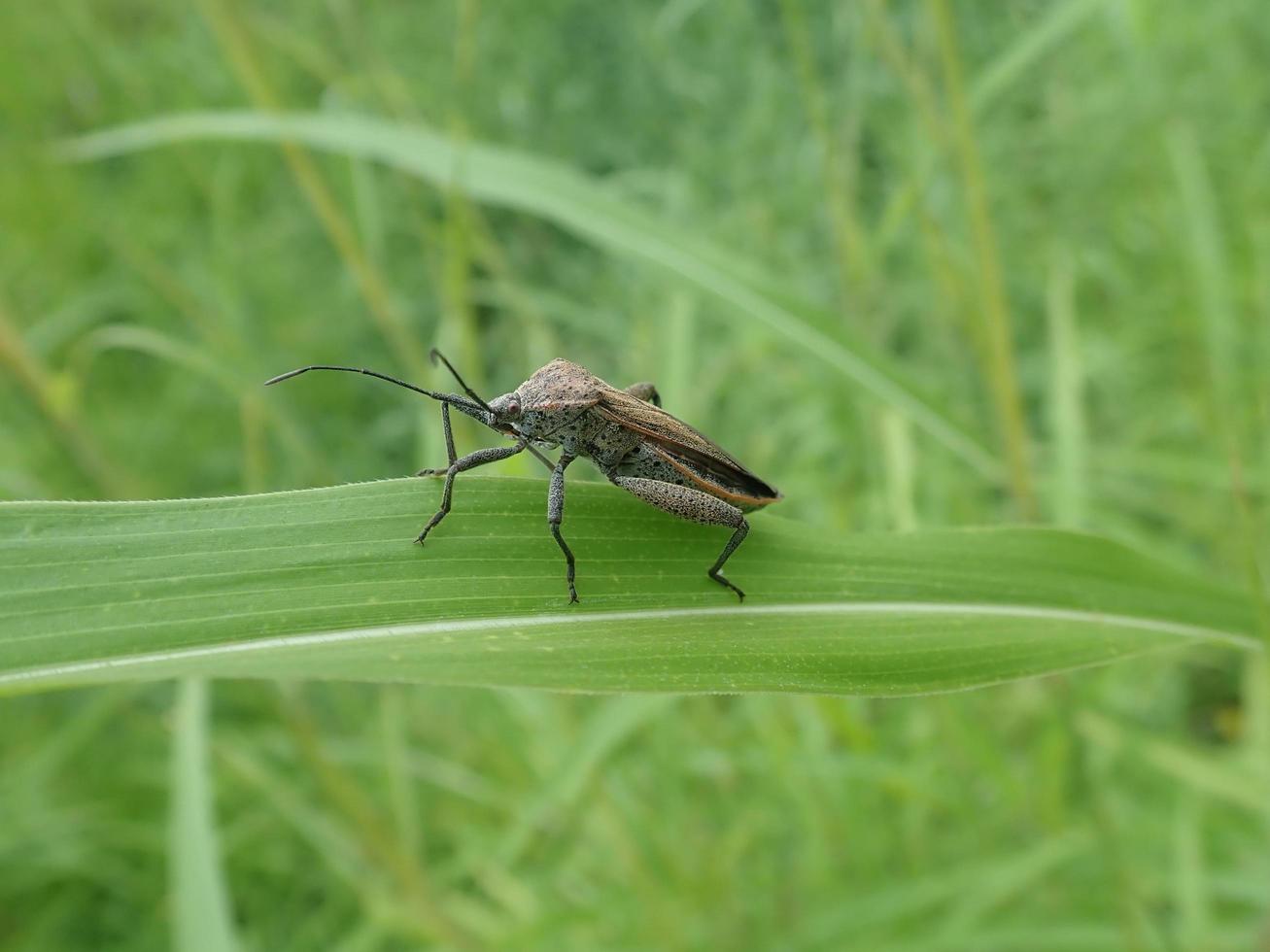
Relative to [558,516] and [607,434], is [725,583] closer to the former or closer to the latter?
[558,516]

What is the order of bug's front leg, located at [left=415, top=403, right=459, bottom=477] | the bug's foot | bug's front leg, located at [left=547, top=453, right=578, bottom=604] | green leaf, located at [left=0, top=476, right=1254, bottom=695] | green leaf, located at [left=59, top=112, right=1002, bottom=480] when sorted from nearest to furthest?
1. green leaf, located at [left=0, top=476, right=1254, bottom=695]
2. bug's front leg, located at [left=547, top=453, right=578, bottom=604]
3. the bug's foot
4. bug's front leg, located at [left=415, top=403, right=459, bottom=477]
5. green leaf, located at [left=59, top=112, right=1002, bottom=480]

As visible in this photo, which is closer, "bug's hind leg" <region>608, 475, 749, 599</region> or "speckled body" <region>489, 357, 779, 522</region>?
"bug's hind leg" <region>608, 475, 749, 599</region>

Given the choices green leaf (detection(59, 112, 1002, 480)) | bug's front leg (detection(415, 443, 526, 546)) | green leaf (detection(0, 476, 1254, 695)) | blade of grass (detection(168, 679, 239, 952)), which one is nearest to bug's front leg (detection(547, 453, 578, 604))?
green leaf (detection(0, 476, 1254, 695))

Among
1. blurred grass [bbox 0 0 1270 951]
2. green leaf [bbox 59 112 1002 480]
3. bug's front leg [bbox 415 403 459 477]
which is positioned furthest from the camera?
blurred grass [bbox 0 0 1270 951]

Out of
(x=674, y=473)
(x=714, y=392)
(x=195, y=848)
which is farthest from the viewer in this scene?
(x=714, y=392)

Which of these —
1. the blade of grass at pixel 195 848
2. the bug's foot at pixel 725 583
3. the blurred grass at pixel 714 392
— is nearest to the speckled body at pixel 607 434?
the blurred grass at pixel 714 392

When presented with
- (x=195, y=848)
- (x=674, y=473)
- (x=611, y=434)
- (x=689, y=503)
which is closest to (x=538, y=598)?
(x=689, y=503)

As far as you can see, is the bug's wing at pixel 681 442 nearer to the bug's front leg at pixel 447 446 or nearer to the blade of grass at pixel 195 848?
the bug's front leg at pixel 447 446

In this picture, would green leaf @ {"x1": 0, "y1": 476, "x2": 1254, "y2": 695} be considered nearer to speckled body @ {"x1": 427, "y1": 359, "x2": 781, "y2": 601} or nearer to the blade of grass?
speckled body @ {"x1": 427, "y1": 359, "x2": 781, "y2": 601}
